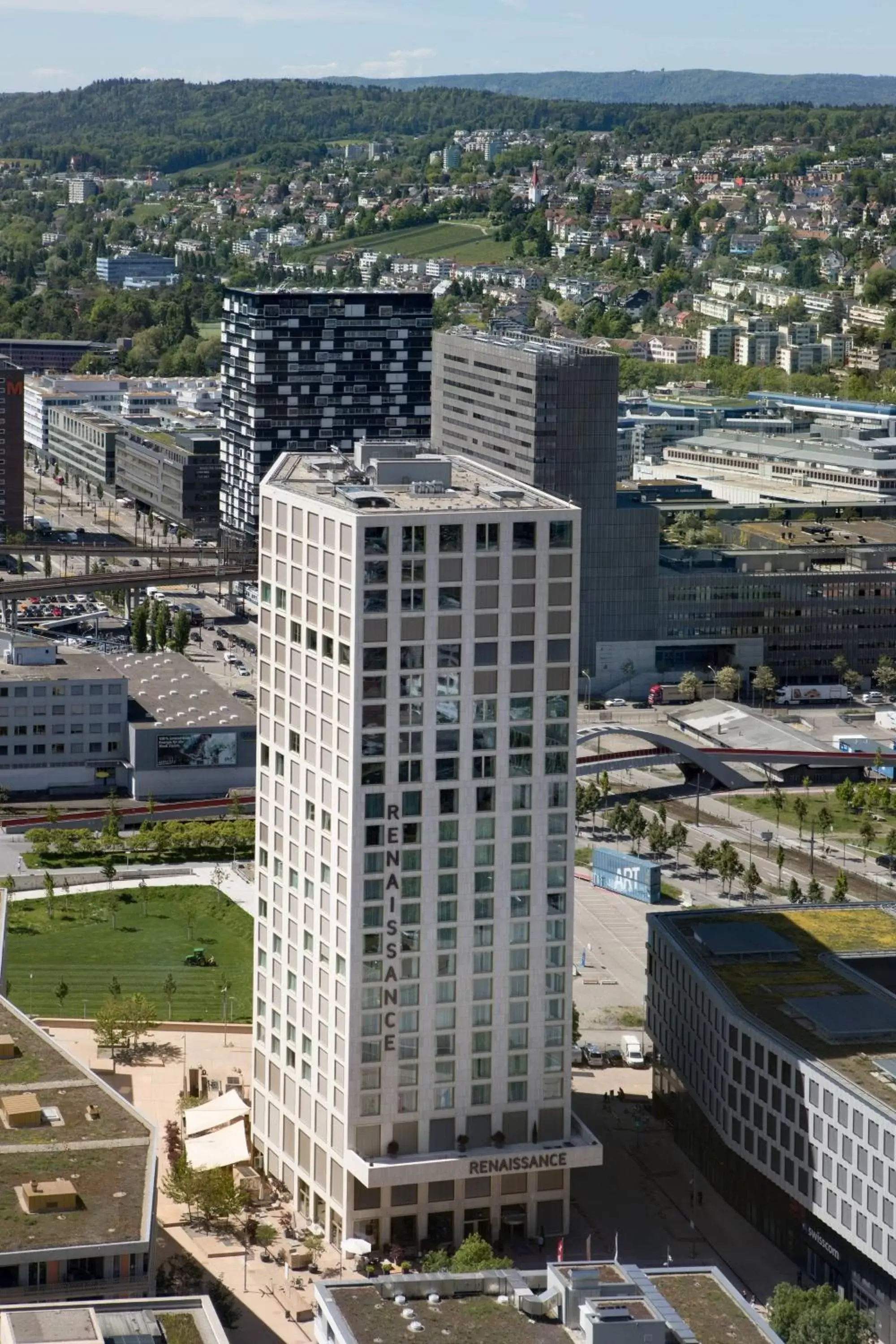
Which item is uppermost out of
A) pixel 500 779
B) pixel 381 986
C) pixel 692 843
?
pixel 500 779

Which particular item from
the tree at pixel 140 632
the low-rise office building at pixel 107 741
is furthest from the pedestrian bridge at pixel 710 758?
the tree at pixel 140 632

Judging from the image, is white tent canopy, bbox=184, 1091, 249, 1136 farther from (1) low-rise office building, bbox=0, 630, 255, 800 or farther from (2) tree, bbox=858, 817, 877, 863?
(2) tree, bbox=858, 817, 877, 863

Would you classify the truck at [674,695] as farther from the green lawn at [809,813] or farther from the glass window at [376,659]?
the glass window at [376,659]

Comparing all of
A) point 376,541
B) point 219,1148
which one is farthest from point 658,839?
point 376,541

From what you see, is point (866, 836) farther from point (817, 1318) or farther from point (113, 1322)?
point (113, 1322)

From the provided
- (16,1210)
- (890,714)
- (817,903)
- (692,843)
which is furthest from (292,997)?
(890,714)

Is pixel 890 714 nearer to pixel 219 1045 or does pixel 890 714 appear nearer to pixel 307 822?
pixel 219 1045
